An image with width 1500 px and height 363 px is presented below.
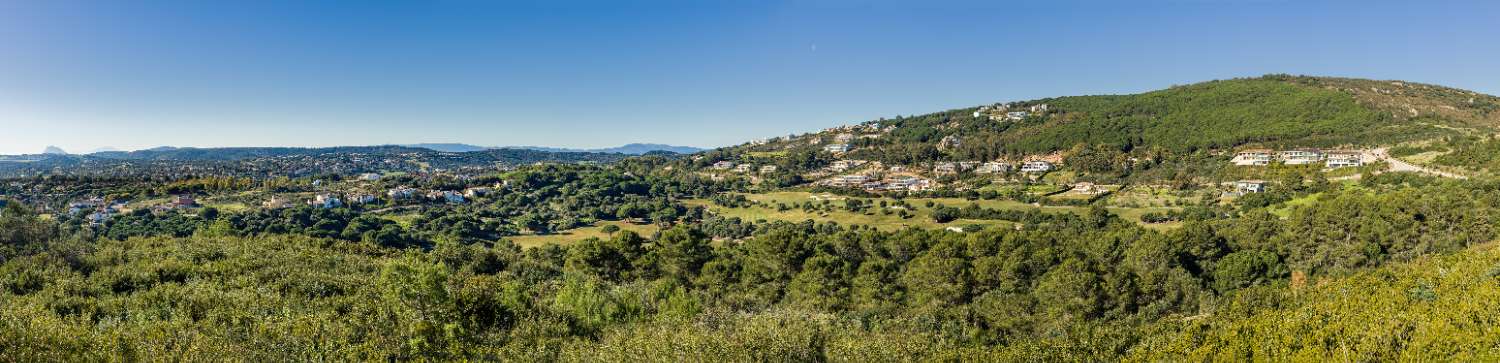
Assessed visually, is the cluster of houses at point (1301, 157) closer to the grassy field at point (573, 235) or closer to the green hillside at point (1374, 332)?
the green hillside at point (1374, 332)

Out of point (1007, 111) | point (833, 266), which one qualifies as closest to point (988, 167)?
point (1007, 111)

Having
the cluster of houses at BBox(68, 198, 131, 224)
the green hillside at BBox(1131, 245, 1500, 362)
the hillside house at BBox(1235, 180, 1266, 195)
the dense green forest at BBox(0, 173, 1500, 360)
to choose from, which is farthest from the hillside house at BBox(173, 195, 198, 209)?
the hillside house at BBox(1235, 180, 1266, 195)

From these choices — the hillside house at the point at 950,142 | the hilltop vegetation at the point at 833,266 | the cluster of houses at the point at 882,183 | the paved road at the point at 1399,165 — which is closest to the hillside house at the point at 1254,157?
the hilltop vegetation at the point at 833,266

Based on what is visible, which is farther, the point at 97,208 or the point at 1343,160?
the point at 97,208

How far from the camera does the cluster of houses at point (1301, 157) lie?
2719 inches

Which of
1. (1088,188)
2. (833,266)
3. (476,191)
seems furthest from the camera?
(476,191)

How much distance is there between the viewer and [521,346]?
1641cm

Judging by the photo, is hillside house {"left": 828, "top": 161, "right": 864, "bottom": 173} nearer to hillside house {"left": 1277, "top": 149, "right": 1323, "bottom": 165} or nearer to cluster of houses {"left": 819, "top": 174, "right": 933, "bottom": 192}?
cluster of houses {"left": 819, "top": 174, "right": 933, "bottom": 192}

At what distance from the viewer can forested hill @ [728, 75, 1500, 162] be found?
86.2 meters

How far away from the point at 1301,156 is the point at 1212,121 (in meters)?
32.1

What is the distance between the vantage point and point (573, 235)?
229ft

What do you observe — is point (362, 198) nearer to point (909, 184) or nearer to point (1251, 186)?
point (909, 184)

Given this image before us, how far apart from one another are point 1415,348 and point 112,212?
338ft

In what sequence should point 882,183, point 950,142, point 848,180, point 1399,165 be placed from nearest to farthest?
point 1399,165, point 882,183, point 848,180, point 950,142
